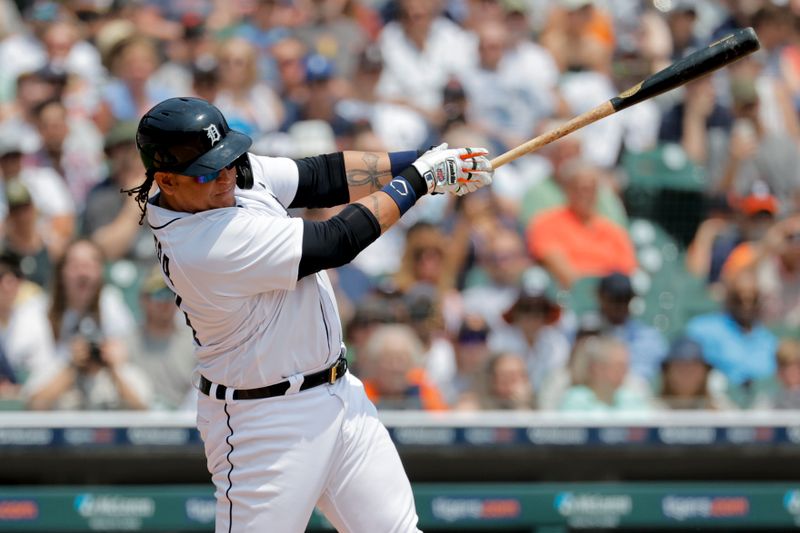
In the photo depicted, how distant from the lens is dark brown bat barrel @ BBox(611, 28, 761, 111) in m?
3.59

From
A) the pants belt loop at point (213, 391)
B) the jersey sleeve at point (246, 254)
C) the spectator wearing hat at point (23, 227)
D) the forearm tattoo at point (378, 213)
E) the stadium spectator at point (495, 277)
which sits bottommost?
the stadium spectator at point (495, 277)

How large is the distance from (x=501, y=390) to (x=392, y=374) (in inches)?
19.5

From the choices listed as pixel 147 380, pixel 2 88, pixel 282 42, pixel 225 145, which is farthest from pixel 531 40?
pixel 225 145

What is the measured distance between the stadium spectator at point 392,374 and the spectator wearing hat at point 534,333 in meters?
0.48

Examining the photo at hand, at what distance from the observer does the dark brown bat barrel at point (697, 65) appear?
11.8 ft

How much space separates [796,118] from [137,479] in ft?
15.7

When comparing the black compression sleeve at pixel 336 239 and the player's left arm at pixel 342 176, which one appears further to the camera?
the player's left arm at pixel 342 176

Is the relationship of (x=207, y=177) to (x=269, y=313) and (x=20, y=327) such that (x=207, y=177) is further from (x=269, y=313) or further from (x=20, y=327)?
(x=20, y=327)

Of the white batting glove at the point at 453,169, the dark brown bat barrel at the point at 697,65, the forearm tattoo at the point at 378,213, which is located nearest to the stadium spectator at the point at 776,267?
the dark brown bat barrel at the point at 697,65

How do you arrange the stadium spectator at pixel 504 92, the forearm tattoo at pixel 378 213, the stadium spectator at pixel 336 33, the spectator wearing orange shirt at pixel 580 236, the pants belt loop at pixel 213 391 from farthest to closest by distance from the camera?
the stadium spectator at pixel 336 33
the stadium spectator at pixel 504 92
the spectator wearing orange shirt at pixel 580 236
the pants belt loop at pixel 213 391
the forearm tattoo at pixel 378 213

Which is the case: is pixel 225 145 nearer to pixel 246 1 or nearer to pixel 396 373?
pixel 396 373

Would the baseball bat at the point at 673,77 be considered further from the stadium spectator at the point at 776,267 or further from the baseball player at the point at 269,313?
the stadium spectator at the point at 776,267

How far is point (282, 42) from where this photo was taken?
759 centimetres

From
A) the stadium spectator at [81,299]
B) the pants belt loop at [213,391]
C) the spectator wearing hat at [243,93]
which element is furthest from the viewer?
the spectator wearing hat at [243,93]
